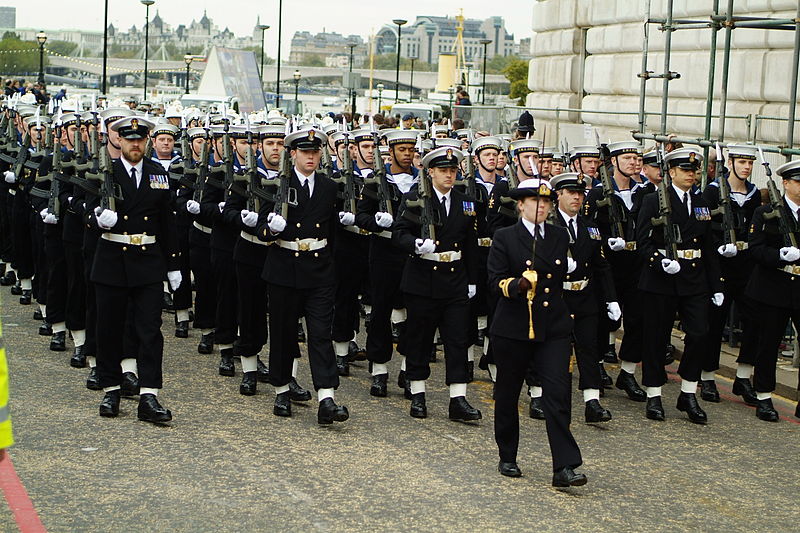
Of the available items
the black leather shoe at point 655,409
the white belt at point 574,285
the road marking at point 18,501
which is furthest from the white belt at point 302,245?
the black leather shoe at point 655,409

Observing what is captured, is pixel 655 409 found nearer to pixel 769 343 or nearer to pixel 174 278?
pixel 769 343

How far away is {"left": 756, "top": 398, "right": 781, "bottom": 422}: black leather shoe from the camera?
10.8 meters

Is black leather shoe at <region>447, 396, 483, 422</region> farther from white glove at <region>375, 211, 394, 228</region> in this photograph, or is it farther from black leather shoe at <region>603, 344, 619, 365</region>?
black leather shoe at <region>603, 344, 619, 365</region>

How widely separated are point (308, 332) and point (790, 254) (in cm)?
381

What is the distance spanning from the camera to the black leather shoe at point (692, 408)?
1059cm

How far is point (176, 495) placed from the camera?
311 inches

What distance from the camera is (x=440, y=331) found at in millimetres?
10469

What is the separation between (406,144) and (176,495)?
183 inches

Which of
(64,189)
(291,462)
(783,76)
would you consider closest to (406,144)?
(64,189)

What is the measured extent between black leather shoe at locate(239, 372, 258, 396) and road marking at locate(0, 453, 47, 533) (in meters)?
2.76

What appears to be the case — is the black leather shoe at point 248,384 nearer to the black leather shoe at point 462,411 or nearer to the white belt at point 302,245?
the white belt at point 302,245

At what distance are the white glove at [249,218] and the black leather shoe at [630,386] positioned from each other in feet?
11.6

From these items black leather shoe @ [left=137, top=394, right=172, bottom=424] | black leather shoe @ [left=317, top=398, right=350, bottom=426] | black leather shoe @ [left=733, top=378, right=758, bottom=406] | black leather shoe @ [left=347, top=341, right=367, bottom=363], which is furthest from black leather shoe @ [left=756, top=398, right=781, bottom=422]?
black leather shoe @ [left=137, top=394, right=172, bottom=424]

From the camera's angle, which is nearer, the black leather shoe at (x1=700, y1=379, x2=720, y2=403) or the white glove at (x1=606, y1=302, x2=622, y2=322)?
the white glove at (x1=606, y1=302, x2=622, y2=322)
